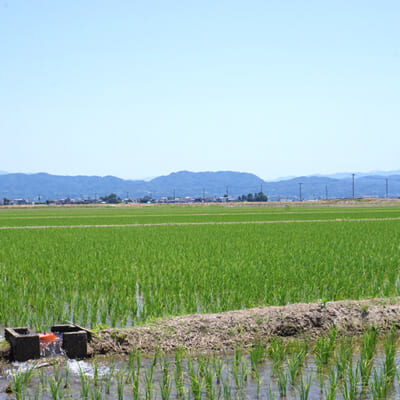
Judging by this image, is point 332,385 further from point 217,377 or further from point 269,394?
point 217,377

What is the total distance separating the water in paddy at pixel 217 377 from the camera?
14.7 ft

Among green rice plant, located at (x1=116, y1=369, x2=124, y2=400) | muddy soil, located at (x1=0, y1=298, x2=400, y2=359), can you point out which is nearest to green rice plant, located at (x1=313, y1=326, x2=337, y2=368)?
muddy soil, located at (x1=0, y1=298, x2=400, y2=359)

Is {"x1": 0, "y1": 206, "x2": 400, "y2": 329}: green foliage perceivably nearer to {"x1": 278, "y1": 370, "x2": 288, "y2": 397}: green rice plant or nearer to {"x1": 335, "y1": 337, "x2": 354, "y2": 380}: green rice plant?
{"x1": 335, "y1": 337, "x2": 354, "y2": 380}: green rice plant

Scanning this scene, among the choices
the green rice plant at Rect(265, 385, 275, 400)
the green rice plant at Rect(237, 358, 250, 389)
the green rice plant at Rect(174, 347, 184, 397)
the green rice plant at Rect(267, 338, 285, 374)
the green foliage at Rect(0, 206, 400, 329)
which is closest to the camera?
the green rice plant at Rect(265, 385, 275, 400)

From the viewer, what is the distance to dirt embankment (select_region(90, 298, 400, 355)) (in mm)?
5957

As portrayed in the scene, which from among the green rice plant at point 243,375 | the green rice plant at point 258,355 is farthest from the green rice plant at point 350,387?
the green rice plant at point 258,355

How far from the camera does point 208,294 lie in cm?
828

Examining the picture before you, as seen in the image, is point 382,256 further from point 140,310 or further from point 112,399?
point 112,399

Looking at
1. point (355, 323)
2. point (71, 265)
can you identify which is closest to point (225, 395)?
point (355, 323)

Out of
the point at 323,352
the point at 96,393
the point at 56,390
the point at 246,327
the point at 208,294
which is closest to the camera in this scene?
the point at 56,390

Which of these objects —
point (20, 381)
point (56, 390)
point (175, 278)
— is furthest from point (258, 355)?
point (175, 278)

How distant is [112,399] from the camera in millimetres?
4441

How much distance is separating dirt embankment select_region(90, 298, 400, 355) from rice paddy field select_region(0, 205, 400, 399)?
38 cm

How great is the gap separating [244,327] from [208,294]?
6.43 ft
